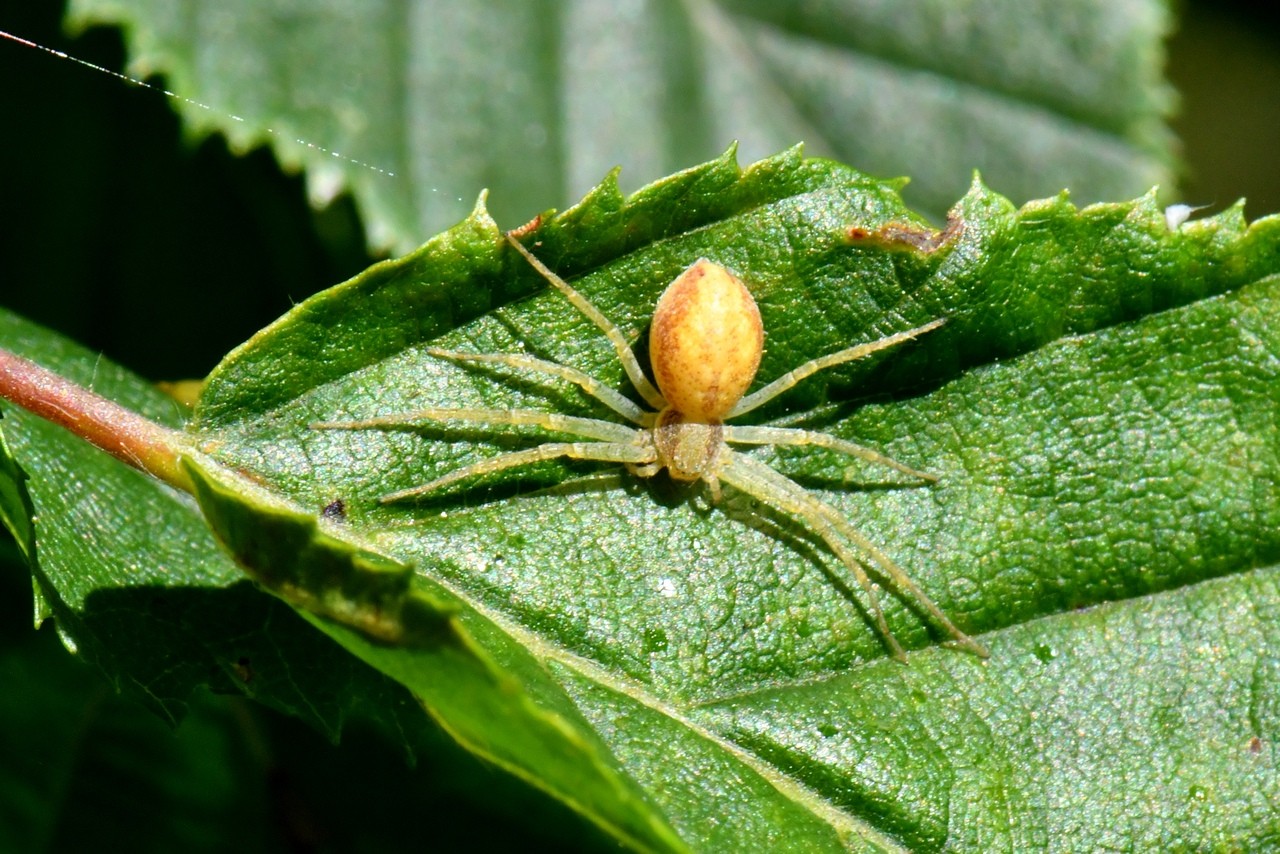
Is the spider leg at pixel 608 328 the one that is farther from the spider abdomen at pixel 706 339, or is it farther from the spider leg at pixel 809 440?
the spider leg at pixel 809 440

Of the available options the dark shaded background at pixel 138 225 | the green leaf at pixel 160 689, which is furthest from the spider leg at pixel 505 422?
the dark shaded background at pixel 138 225

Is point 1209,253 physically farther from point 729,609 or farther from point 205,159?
point 205,159

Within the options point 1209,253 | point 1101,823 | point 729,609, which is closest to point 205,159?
point 729,609

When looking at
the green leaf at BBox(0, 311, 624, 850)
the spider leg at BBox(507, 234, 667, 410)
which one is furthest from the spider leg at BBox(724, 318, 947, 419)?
the green leaf at BBox(0, 311, 624, 850)

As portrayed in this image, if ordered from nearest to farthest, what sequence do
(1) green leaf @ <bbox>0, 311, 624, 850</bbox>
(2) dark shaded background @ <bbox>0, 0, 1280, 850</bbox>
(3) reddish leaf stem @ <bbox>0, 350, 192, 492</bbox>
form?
(3) reddish leaf stem @ <bbox>0, 350, 192, 492</bbox>
(1) green leaf @ <bbox>0, 311, 624, 850</bbox>
(2) dark shaded background @ <bbox>0, 0, 1280, 850</bbox>

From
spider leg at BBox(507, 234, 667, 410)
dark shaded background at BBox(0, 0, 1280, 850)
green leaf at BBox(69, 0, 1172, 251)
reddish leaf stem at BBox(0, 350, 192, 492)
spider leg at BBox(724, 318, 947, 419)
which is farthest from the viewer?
dark shaded background at BBox(0, 0, 1280, 850)

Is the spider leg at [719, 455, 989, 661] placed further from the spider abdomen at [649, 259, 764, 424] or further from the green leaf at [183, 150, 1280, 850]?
the spider abdomen at [649, 259, 764, 424]

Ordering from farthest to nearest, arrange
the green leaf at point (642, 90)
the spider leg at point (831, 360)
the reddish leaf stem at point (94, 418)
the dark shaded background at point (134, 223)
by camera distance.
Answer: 1. the dark shaded background at point (134, 223)
2. the green leaf at point (642, 90)
3. the spider leg at point (831, 360)
4. the reddish leaf stem at point (94, 418)

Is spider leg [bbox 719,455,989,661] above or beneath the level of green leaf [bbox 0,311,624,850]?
above
